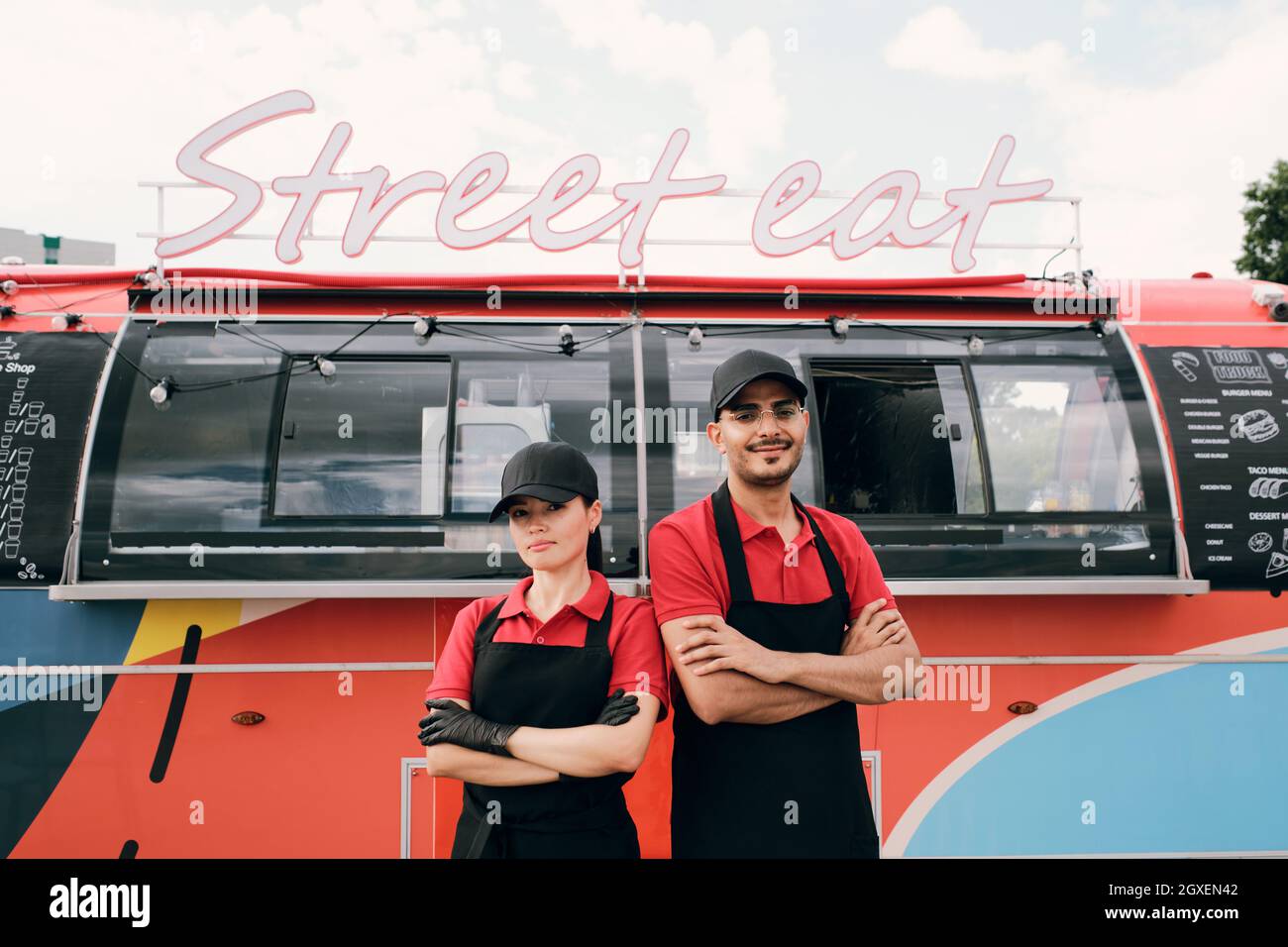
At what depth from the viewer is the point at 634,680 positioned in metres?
2.22

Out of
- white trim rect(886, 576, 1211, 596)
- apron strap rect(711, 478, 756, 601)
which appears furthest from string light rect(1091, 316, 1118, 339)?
apron strap rect(711, 478, 756, 601)

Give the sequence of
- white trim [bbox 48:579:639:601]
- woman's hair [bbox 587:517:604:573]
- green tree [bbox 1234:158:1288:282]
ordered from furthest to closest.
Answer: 1. green tree [bbox 1234:158:1288:282]
2. white trim [bbox 48:579:639:601]
3. woman's hair [bbox 587:517:604:573]

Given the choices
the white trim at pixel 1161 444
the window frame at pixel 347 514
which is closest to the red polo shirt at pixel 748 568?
the window frame at pixel 347 514

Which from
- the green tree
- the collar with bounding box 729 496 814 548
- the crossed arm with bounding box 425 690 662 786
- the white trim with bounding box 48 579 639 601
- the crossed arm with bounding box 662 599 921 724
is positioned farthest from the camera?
the green tree

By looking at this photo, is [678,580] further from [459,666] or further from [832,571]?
[459,666]

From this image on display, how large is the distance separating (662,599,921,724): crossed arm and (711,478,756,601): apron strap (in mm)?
121

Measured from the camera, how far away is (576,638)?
2.28 metres

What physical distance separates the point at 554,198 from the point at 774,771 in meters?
3.24

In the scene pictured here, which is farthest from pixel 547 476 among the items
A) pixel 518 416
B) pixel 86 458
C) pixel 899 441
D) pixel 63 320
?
pixel 63 320

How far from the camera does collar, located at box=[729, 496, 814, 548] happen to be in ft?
8.00

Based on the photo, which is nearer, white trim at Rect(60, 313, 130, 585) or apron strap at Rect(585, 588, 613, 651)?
apron strap at Rect(585, 588, 613, 651)

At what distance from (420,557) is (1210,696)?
3.90 metres

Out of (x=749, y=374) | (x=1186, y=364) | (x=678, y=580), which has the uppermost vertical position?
(x=1186, y=364)

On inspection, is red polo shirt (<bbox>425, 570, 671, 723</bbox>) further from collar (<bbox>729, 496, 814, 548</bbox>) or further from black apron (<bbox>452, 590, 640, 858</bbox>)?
collar (<bbox>729, 496, 814, 548</bbox>)
